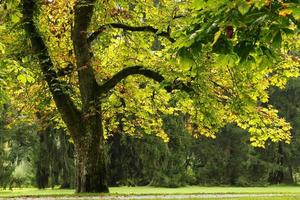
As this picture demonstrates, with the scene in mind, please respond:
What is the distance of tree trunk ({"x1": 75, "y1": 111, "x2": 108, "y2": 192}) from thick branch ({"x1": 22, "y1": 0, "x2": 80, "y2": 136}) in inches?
22.4

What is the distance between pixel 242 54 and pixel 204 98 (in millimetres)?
9205

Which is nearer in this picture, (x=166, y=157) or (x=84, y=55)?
(x=84, y=55)

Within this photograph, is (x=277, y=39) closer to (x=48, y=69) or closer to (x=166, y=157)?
(x=48, y=69)

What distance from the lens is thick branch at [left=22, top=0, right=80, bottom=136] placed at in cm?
1370

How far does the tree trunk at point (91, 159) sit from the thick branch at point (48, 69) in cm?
57

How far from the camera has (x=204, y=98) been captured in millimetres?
13477

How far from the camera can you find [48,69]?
14234mm

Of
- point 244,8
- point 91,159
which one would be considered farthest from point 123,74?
point 244,8

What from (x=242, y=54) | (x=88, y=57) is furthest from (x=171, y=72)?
(x=242, y=54)

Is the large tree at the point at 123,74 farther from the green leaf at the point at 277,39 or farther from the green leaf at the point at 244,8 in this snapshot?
the green leaf at the point at 244,8

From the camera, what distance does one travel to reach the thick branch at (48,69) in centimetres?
1370

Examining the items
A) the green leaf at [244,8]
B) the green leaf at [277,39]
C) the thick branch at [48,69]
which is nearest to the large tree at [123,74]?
the thick branch at [48,69]

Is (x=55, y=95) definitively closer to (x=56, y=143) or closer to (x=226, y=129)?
(x=56, y=143)

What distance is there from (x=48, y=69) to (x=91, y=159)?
330 cm
